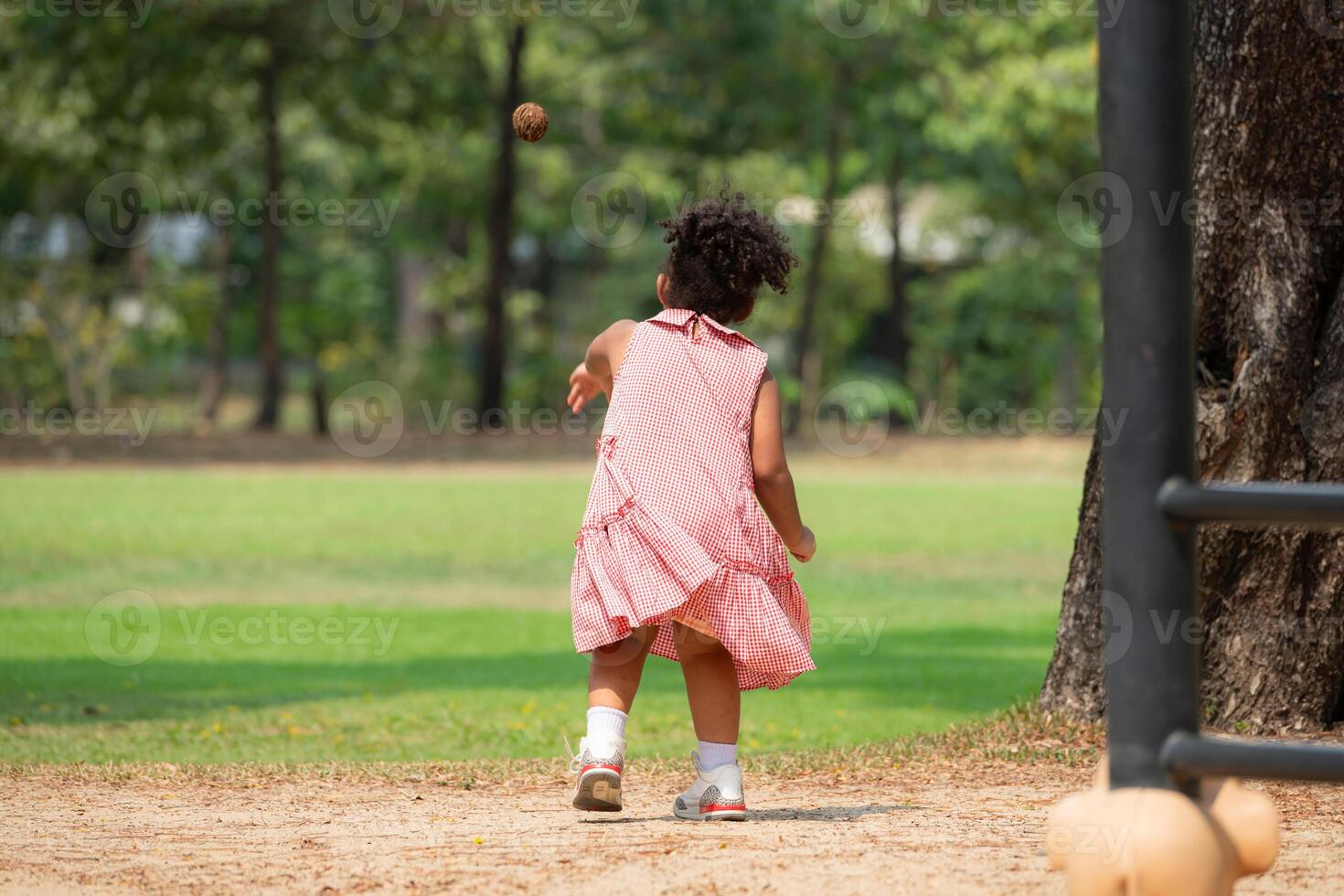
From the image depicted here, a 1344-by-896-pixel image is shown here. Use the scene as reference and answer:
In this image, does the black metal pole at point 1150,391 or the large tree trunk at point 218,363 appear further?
the large tree trunk at point 218,363

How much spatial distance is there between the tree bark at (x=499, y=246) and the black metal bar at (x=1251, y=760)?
79.4ft

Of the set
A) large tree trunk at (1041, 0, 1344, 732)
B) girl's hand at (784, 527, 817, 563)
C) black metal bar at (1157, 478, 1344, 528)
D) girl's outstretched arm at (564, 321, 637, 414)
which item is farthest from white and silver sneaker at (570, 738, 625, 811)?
large tree trunk at (1041, 0, 1344, 732)

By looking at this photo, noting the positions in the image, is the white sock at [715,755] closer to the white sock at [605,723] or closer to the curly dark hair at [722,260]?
the white sock at [605,723]

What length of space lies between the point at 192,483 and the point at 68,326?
942 centimetres

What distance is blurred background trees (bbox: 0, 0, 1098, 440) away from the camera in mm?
26641

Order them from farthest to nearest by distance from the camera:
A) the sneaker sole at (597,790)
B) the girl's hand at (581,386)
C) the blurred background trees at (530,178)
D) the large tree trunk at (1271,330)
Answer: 1. the blurred background trees at (530,178)
2. the large tree trunk at (1271,330)
3. the girl's hand at (581,386)
4. the sneaker sole at (597,790)

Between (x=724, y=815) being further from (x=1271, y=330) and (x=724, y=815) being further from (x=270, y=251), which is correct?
(x=270, y=251)

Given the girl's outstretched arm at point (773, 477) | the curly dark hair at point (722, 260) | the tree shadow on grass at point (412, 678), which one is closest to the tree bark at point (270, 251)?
the tree shadow on grass at point (412, 678)

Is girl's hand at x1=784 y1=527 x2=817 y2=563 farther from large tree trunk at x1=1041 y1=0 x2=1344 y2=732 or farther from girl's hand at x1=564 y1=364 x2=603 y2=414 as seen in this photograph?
large tree trunk at x1=1041 y1=0 x2=1344 y2=732


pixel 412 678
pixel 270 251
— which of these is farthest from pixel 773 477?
pixel 270 251

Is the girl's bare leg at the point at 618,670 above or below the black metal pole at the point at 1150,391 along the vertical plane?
below

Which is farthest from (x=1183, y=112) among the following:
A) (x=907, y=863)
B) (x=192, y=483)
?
(x=192, y=483)

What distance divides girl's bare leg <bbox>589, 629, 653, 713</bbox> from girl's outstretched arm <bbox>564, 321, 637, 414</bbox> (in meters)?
0.66

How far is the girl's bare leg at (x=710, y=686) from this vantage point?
4.60 m
